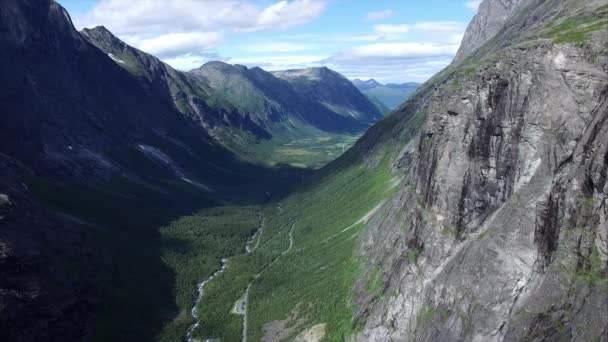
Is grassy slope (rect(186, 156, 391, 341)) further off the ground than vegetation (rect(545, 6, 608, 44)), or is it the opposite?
vegetation (rect(545, 6, 608, 44))

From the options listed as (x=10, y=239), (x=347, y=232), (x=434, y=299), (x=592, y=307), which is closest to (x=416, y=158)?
(x=434, y=299)

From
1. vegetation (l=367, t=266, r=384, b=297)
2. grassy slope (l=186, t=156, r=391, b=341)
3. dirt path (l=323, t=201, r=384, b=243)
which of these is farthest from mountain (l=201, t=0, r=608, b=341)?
dirt path (l=323, t=201, r=384, b=243)

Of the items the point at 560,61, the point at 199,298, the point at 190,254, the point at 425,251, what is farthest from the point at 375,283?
the point at 190,254

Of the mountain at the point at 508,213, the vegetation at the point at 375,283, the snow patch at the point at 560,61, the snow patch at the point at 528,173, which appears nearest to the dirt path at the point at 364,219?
the vegetation at the point at 375,283

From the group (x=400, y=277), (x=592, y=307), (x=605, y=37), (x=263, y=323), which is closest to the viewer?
(x=592, y=307)

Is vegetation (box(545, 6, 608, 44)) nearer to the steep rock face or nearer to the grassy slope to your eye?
the steep rock face

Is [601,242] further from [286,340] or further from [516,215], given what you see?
[286,340]

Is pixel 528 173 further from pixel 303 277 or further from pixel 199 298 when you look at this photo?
pixel 199 298

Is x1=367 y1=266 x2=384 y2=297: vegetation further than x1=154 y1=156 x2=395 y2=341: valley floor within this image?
No
